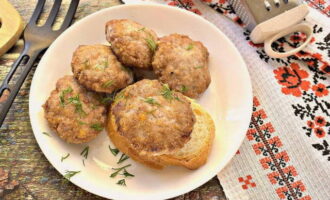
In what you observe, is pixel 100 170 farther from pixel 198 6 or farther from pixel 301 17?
pixel 301 17

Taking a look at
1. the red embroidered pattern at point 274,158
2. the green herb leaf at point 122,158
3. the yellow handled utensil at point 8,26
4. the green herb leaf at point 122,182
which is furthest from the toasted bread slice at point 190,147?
the yellow handled utensil at point 8,26

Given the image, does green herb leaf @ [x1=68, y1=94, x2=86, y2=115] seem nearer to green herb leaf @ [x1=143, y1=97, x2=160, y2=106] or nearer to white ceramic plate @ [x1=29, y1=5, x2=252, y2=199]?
white ceramic plate @ [x1=29, y1=5, x2=252, y2=199]

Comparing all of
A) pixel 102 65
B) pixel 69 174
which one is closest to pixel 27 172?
pixel 69 174

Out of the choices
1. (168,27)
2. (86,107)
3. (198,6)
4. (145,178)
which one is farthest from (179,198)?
(198,6)

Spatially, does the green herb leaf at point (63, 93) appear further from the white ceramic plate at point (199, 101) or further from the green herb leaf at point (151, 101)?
the green herb leaf at point (151, 101)

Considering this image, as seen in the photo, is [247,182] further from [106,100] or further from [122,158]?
[106,100]
